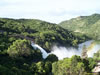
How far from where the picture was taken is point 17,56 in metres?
84.1

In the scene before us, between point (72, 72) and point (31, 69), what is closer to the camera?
point (72, 72)

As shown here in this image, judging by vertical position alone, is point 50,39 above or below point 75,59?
below

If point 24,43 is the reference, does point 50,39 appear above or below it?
below

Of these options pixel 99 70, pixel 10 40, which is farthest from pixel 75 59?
pixel 10 40

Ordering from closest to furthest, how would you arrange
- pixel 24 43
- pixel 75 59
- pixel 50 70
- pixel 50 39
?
1. pixel 75 59
2. pixel 50 70
3. pixel 24 43
4. pixel 50 39

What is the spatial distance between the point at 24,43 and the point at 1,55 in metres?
15.5

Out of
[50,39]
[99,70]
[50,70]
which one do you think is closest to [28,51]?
[50,70]

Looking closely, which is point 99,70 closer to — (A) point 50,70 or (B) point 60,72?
(B) point 60,72

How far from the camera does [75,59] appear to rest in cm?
7231

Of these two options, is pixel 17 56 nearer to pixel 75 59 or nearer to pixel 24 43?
pixel 24 43

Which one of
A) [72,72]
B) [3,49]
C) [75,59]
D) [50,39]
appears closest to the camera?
[72,72]

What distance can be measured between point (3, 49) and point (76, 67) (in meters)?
38.8

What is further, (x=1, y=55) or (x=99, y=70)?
(x=1, y=55)

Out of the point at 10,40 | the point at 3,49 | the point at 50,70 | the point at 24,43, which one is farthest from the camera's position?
the point at 10,40
